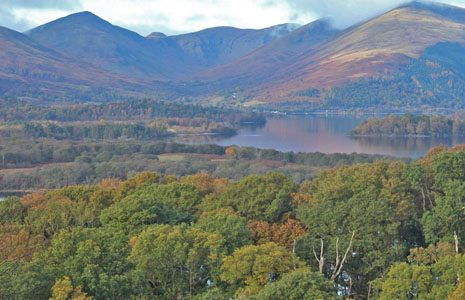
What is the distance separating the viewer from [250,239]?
29.3 meters

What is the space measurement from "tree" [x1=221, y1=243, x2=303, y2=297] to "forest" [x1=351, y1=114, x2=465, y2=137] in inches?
4406

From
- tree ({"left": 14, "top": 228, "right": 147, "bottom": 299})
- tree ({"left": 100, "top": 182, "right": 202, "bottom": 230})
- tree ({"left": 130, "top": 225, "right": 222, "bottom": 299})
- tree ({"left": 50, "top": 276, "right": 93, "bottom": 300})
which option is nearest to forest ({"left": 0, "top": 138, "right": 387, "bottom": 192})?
tree ({"left": 100, "top": 182, "right": 202, "bottom": 230})

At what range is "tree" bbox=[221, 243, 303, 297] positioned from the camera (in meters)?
25.0

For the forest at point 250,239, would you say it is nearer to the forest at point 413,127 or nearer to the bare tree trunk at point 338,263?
the bare tree trunk at point 338,263

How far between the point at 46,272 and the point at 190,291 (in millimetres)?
5903

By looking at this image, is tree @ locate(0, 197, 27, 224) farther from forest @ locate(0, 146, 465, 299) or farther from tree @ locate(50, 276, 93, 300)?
tree @ locate(50, 276, 93, 300)

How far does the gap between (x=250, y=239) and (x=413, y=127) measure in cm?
11317

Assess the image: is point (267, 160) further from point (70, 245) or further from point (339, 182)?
point (70, 245)

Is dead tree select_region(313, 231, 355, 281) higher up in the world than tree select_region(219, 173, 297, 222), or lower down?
lower down

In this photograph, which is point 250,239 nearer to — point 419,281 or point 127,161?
point 419,281

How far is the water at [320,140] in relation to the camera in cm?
11088

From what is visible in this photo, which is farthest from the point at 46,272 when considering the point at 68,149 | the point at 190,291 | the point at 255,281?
the point at 68,149

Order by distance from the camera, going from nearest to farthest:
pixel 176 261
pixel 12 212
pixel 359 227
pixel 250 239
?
pixel 176 261
pixel 250 239
pixel 359 227
pixel 12 212

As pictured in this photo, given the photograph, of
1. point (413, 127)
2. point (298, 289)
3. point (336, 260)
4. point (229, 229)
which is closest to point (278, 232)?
point (336, 260)
